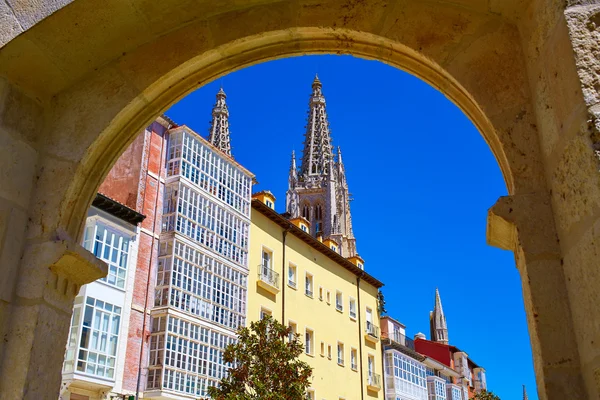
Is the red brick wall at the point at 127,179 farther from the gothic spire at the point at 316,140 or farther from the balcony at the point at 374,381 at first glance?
the gothic spire at the point at 316,140

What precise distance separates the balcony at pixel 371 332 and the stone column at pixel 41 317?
31.1 metres

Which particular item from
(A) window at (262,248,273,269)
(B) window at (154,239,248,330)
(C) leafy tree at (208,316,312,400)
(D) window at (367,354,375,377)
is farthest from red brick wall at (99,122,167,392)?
(D) window at (367,354,375,377)

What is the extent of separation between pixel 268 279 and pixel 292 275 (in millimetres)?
2132

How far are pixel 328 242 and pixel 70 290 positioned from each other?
1297 inches

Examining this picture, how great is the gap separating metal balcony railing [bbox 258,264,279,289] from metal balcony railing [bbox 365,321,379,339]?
27.5 feet

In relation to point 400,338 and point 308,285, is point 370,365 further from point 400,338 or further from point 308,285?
point 400,338

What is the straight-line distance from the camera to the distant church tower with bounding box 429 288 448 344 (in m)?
79.3

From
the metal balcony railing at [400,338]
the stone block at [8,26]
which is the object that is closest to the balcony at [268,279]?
the metal balcony railing at [400,338]

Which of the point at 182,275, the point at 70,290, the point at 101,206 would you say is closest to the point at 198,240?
the point at 182,275

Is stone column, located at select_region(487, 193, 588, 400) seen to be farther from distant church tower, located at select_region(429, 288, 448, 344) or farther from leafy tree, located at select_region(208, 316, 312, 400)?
distant church tower, located at select_region(429, 288, 448, 344)

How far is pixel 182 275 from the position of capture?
2253cm

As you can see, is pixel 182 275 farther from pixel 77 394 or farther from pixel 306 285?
pixel 306 285

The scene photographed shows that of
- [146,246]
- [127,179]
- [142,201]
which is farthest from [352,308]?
[127,179]

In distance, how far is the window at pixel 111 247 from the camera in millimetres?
19422
